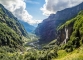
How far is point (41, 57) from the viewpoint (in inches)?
7574

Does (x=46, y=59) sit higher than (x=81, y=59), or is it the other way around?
(x=46, y=59)

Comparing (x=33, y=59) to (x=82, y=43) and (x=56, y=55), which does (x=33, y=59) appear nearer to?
(x=56, y=55)

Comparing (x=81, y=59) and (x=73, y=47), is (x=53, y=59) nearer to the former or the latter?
(x=73, y=47)

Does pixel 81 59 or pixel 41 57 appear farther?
pixel 41 57

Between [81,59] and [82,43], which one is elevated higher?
[82,43]

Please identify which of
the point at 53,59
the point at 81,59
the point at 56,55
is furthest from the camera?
the point at 56,55

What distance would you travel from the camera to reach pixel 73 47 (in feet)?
652

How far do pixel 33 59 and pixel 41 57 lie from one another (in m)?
11.5

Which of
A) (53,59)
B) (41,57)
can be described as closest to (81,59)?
(53,59)

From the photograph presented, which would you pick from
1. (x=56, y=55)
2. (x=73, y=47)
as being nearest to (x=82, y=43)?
(x=73, y=47)

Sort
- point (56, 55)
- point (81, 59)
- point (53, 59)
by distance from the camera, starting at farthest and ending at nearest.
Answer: point (56, 55) → point (53, 59) → point (81, 59)

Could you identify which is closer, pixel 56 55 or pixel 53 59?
pixel 53 59

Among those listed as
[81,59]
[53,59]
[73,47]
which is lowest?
[81,59]

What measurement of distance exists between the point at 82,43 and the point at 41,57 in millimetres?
45837
